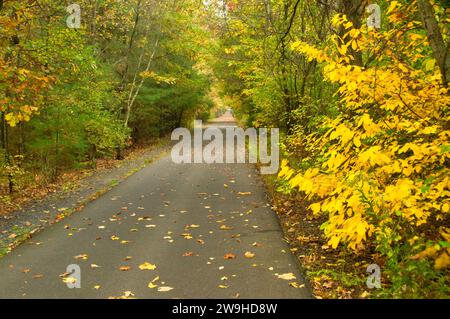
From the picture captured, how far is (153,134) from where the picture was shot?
33.8m

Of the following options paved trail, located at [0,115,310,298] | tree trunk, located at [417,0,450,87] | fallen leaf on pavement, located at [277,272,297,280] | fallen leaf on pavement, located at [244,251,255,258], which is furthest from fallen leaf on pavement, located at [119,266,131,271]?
tree trunk, located at [417,0,450,87]

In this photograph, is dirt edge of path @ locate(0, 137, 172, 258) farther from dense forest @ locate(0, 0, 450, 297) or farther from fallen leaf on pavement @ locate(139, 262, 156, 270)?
fallen leaf on pavement @ locate(139, 262, 156, 270)

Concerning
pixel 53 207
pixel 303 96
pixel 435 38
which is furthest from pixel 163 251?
pixel 303 96

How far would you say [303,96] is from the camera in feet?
Result: 45.4

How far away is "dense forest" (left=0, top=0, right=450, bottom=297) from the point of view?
491 cm

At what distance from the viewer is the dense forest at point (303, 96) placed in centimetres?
491

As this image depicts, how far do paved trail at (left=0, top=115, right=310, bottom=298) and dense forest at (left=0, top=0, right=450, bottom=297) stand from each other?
120 cm

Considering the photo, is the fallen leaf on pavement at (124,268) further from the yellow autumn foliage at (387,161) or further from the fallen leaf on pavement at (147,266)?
the yellow autumn foliage at (387,161)

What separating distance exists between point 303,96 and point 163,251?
8.35 metres

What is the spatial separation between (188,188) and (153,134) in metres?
20.8

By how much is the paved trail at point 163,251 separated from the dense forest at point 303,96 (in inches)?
47.3

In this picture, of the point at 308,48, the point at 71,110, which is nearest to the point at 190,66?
the point at 71,110

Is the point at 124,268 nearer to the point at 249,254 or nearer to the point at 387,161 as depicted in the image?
the point at 249,254
